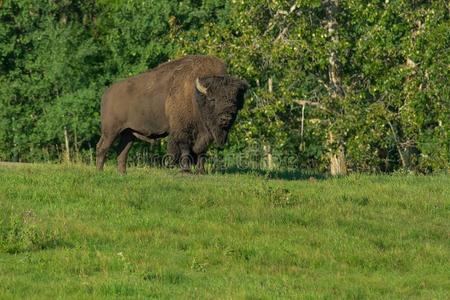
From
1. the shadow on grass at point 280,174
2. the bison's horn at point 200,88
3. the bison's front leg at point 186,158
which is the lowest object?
the shadow on grass at point 280,174

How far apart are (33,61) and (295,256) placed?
35.5m

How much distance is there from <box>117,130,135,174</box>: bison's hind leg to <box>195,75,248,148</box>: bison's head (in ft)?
7.87

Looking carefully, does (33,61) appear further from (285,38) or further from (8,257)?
(8,257)

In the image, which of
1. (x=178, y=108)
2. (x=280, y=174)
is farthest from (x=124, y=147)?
(x=280, y=174)

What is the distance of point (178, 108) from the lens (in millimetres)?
24375

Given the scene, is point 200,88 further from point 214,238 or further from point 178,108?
point 214,238

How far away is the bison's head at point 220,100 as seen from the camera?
23.3 meters

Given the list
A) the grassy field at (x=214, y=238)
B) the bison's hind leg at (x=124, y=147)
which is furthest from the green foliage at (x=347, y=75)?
the grassy field at (x=214, y=238)

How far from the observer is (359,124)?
110 feet

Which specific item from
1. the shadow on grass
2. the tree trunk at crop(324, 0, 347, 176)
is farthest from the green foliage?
the shadow on grass

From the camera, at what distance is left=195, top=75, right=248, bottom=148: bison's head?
23281 mm

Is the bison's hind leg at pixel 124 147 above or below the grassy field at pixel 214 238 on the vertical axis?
above

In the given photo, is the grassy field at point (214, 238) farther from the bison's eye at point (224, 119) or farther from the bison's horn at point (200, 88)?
the bison's horn at point (200, 88)

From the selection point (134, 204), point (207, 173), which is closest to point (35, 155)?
point (207, 173)
